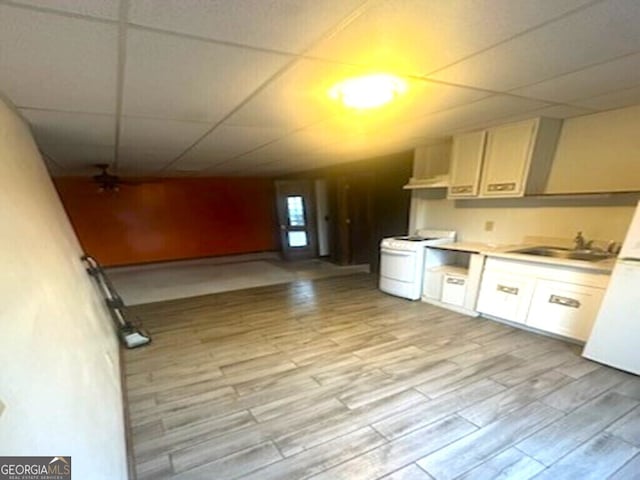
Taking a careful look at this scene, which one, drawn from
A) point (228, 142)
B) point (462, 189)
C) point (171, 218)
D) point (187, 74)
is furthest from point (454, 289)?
point (171, 218)

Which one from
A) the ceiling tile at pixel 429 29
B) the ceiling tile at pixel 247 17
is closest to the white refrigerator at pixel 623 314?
the ceiling tile at pixel 429 29

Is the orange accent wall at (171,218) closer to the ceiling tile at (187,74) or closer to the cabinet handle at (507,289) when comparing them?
the ceiling tile at (187,74)

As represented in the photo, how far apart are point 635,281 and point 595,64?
66.5 inches

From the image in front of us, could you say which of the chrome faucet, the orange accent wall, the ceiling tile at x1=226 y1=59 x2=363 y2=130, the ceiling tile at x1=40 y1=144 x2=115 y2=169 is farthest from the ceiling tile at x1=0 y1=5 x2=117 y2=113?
the orange accent wall

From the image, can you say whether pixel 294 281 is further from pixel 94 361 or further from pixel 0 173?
pixel 0 173

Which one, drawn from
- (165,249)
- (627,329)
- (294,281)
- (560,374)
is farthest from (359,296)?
(165,249)

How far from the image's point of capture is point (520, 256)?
322cm

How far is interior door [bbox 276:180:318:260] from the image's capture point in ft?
23.9

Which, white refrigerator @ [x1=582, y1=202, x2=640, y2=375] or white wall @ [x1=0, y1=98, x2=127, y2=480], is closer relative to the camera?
white wall @ [x1=0, y1=98, x2=127, y2=480]

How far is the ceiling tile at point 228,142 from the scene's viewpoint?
2936mm

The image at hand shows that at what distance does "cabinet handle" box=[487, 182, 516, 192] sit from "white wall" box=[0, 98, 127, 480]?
3.65 metres

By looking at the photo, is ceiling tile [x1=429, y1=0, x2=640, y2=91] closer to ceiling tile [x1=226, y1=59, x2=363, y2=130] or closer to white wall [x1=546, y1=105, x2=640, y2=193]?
ceiling tile [x1=226, y1=59, x2=363, y2=130]

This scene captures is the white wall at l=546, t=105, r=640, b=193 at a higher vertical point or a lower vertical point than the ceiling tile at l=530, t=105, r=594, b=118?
lower

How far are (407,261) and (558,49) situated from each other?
3030 millimetres
